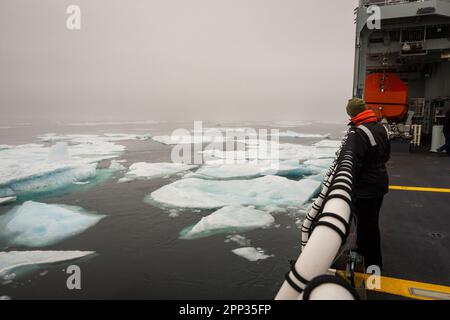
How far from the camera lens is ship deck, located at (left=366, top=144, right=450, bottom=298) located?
6.90ft

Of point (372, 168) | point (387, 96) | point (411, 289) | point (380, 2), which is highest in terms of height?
point (380, 2)

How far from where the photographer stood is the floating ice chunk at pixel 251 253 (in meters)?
5.32

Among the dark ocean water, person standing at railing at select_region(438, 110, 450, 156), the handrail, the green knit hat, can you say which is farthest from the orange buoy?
the handrail

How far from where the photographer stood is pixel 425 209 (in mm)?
3287

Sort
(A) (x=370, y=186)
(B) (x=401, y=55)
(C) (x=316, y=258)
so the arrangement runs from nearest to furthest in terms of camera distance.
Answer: (C) (x=316, y=258), (A) (x=370, y=186), (B) (x=401, y=55)

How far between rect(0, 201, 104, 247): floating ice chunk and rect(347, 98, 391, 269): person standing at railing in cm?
612

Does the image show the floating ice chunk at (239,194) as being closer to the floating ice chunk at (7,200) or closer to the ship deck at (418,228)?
the ship deck at (418,228)

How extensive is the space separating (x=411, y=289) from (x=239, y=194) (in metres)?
7.10

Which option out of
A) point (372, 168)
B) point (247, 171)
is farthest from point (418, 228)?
point (247, 171)

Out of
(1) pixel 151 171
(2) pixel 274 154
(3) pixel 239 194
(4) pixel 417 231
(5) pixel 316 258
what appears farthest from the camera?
(2) pixel 274 154

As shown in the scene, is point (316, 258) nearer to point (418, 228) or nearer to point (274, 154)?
point (418, 228)

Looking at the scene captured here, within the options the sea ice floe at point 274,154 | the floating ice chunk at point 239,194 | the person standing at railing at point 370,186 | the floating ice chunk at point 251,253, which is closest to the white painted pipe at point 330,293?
the person standing at railing at point 370,186

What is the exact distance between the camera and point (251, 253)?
5.47 metres

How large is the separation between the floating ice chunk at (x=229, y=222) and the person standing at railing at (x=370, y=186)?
4.60 m
